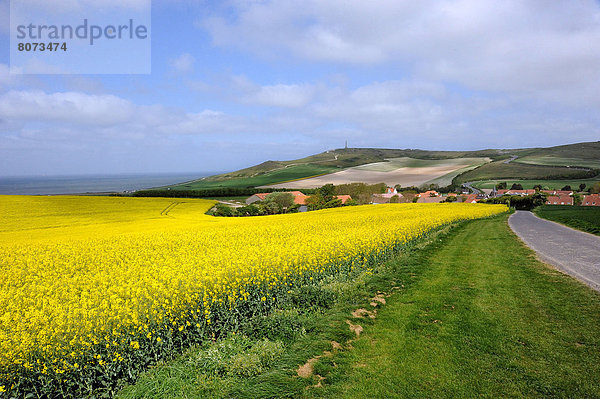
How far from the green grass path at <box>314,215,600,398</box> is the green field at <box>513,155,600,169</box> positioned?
120 meters

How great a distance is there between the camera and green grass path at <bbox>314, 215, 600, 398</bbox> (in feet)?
15.0

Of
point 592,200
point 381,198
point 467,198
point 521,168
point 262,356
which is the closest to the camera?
point 262,356

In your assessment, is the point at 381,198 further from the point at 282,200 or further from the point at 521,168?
the point at 521,168

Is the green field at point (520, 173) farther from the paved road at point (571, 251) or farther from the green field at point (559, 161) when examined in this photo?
the paved road at point (571, 251)

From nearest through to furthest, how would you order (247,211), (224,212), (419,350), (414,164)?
(419,350), (224,212), (247,211), (414,164)

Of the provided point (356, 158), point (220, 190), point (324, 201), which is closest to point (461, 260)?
point (324, 201)

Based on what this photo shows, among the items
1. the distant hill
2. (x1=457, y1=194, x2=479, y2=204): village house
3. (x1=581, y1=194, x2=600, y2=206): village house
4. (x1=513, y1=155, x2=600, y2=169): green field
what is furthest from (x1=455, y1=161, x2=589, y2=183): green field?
(x1=581, y1=194, x2=600, y2=206): village house

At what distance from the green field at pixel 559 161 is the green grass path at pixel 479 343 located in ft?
394

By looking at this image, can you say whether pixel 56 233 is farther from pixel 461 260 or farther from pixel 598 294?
pixel 598 294

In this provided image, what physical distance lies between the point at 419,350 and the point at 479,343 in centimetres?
121

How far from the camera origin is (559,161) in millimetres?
103625

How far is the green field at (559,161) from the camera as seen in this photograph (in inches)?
3809

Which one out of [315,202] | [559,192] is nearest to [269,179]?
[315,202]

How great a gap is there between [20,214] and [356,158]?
11709cm
